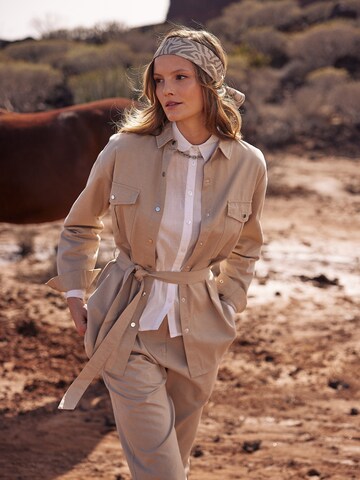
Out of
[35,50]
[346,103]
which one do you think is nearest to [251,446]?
[346,103]

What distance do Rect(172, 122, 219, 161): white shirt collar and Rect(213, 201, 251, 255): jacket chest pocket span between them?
18 cm

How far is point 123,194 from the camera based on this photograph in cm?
240

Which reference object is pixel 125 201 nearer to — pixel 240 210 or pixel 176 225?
pixel 176 225

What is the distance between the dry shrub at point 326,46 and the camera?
20406 millimetres

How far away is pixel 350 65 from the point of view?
1977cm

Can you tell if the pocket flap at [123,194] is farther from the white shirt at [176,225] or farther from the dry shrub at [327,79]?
the dry shrub at [327,79]

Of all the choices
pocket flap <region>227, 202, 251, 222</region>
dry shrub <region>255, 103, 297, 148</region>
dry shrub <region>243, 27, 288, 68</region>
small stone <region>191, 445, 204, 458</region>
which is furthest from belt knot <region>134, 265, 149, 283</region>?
dry shrub <region>243, 27, 288, 68</region>

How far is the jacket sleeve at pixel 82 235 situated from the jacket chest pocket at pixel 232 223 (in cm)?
39

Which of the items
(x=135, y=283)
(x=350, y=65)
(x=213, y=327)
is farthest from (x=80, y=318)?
(x=350, y=65)

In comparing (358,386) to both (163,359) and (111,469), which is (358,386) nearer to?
(111,469)

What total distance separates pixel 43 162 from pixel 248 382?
2059mm

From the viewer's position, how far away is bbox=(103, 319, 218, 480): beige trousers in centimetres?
224

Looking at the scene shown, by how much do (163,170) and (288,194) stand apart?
7.50 m

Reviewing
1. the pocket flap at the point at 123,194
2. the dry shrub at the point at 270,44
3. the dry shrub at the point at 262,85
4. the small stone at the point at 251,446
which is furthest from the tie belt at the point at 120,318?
the dry shrub at the point at 270,44
